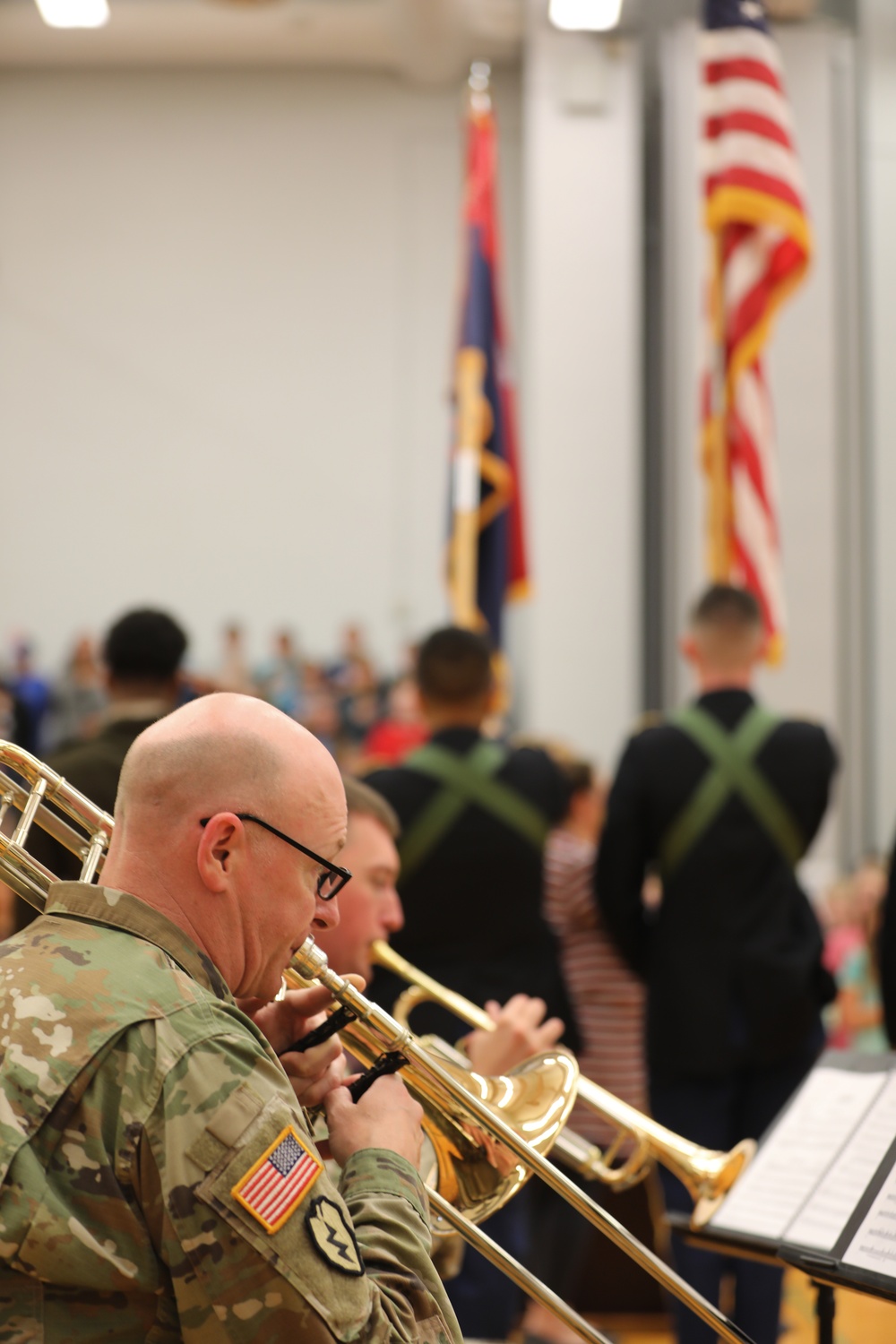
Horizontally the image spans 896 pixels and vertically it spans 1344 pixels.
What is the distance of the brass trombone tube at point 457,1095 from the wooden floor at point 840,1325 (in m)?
2.30

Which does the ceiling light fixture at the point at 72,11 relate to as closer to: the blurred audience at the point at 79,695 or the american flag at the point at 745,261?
the blurred audience at the point at 79,695

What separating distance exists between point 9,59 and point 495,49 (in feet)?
13.2

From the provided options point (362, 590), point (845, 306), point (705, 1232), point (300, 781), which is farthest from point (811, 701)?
point (300, 781)

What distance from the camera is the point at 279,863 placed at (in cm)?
135

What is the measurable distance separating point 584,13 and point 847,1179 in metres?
Result: 9.01

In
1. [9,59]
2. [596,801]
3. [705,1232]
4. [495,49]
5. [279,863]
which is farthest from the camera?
[9,59]

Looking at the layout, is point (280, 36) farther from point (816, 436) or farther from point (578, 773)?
point (578, 773)

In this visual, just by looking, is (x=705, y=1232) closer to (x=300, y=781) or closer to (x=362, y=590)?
(x=300, y=781)

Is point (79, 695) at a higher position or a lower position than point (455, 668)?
lower

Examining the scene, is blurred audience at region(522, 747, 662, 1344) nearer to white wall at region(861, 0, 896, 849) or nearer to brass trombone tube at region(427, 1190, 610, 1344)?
brass trombone tube at region(427, 1190, 610, 1344)

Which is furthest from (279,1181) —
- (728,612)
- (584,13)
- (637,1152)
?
(584,13)

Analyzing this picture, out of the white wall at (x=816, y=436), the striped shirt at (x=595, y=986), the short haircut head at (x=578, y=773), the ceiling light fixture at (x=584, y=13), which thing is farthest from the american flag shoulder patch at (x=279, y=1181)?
the ceiling light fixture at (x=584, y=13)

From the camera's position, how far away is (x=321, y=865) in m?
1.38

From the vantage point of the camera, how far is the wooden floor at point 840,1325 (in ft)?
12.6
